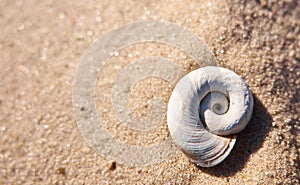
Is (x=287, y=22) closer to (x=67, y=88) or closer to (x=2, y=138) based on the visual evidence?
(x=67, y=88)

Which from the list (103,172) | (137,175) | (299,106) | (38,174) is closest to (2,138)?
(38,174)

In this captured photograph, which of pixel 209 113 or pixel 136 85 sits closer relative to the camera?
pixel 209 113

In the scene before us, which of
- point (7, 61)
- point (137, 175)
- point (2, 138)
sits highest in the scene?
point (7, 61)

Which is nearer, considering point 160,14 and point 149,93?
point 149,93
